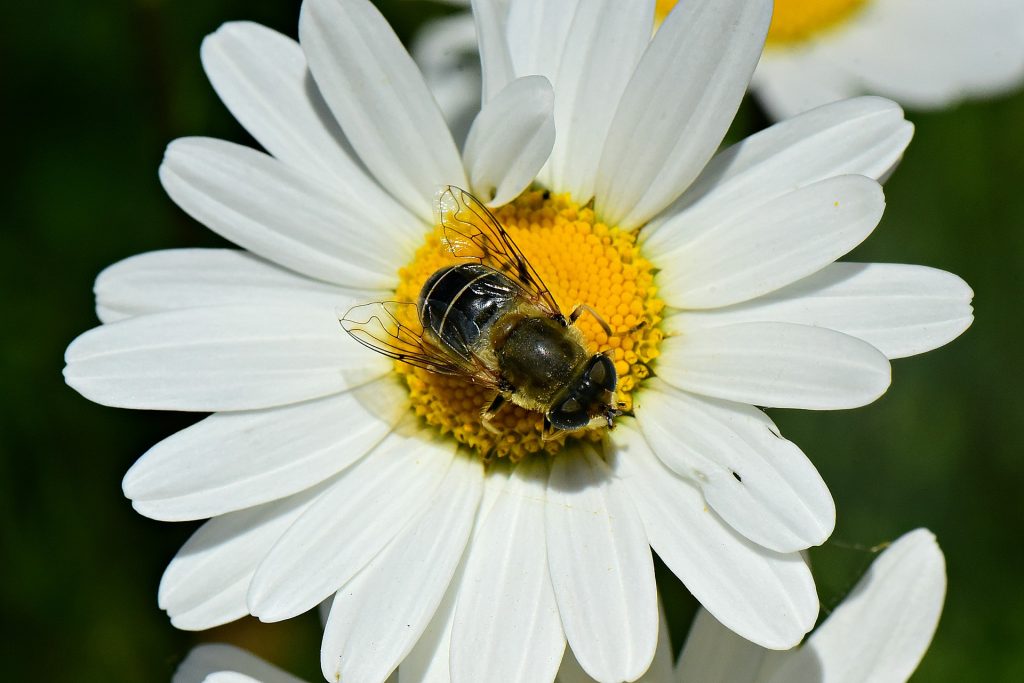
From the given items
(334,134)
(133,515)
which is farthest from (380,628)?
(133,515)

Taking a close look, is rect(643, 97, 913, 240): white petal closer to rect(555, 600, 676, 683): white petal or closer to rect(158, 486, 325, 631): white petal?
rect(555, 600, 676, 683): white petal

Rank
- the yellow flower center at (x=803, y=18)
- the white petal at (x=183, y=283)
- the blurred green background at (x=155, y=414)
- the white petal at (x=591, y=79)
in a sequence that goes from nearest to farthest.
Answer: the white petal at (x=591, y=79)
the white petal at (x=183, y=283)
the yellow flower center at (x=803, y=18)
the blurred green background at (x=155, y=414)

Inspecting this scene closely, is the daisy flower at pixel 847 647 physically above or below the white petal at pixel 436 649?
below

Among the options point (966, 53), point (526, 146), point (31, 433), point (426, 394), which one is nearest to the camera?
point (526, 146)

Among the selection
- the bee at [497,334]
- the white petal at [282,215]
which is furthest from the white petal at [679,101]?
the white petal at [282,215]

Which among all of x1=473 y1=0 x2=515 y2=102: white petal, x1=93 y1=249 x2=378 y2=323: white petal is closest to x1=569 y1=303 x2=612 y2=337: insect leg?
x1=473 y1=0 x2=515 y2=102: white petal

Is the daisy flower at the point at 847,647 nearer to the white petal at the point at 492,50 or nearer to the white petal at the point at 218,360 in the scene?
the white petal at the point at 218,360

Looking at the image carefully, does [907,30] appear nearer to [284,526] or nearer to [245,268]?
[245,268]
